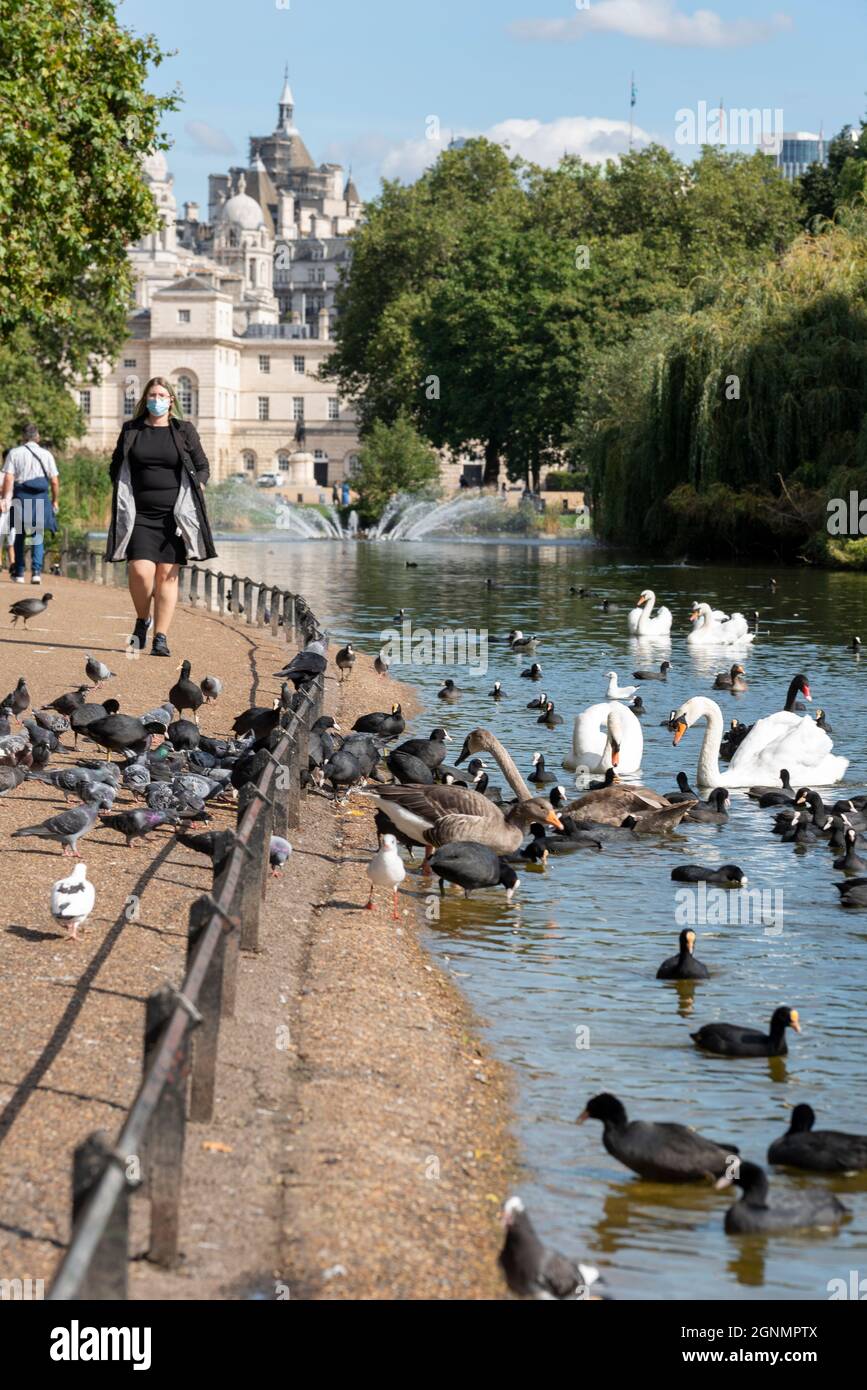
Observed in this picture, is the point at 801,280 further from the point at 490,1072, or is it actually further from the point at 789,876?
the point at 490,1072

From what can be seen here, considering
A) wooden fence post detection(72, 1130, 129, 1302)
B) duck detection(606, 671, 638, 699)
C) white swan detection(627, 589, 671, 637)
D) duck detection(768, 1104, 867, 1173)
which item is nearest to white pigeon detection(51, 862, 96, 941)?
duck detection(768, 1104, 867, 1173)

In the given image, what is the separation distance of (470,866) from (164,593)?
26.1 feet

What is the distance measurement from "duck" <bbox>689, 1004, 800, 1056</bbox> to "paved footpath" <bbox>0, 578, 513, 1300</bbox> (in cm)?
107

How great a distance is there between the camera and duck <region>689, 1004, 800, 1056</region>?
8.77 m

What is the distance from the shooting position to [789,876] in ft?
43.2

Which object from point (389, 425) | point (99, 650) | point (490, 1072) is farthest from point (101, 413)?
point (490, 1072)

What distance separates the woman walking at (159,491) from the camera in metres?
17.4

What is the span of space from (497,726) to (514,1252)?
14.4 m

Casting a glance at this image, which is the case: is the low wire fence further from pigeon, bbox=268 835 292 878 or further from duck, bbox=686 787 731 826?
duck, bbox=686 787 731 826

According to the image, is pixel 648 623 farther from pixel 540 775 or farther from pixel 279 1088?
pixel 279 1088

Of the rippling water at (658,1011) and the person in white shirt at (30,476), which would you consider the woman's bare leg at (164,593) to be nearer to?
the rippling water at (658,1011)

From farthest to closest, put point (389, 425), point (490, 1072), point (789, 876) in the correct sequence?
point (389, 425), point (789, 876), point (490, 1072)

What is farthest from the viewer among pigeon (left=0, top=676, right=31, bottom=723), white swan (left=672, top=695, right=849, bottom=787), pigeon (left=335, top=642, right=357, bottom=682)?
pigeon (left=335, top=642, right=357, bottom=682)

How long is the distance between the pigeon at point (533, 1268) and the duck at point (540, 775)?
10520 mm
